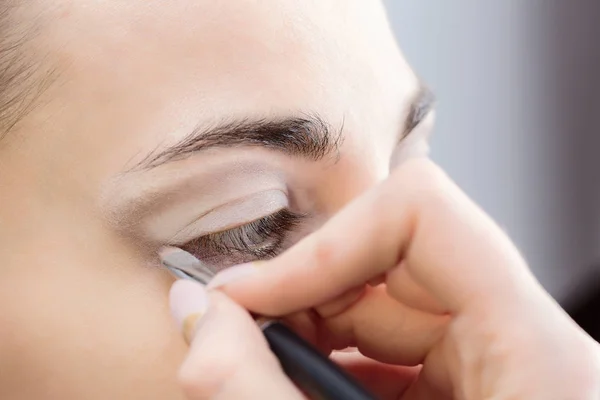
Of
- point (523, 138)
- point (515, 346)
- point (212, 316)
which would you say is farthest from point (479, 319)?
point (523, 138)

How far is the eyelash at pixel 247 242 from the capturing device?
0.62 metres

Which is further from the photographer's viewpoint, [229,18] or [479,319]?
[229,18]

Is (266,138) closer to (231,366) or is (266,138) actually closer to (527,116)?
(231,366)

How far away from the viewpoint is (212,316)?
48 centimetres

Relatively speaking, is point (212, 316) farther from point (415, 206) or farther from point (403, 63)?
point (403, 63)

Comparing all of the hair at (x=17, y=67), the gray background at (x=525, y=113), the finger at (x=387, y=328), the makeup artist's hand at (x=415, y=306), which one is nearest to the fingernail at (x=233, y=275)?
the makeup artist's hand at (x=415, y=306)

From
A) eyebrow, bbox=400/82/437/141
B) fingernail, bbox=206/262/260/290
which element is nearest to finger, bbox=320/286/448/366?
fingernail, bbox=206/262/260/290

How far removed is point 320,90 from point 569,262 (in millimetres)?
1634

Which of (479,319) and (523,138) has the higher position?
(523,138)

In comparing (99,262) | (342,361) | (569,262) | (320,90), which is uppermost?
(320,90)

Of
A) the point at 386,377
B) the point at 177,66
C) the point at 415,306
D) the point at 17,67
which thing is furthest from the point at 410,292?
the point at 17,67

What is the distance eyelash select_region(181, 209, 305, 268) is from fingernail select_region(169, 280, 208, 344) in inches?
2.7

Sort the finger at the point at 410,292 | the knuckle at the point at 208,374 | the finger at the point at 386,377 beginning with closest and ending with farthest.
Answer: the knuckle at the point at 208,374 < the finger at the point at 410,292 < the finger at the point at 386,377

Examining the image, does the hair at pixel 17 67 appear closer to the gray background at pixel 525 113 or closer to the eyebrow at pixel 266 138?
the eyebrow at pixel 266 138
